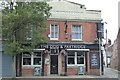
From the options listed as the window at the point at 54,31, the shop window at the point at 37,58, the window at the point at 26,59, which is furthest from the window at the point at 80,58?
the window at the point at 26,59

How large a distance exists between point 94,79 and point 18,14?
9868mm

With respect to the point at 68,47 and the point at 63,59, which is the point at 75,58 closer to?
the point at 63,59

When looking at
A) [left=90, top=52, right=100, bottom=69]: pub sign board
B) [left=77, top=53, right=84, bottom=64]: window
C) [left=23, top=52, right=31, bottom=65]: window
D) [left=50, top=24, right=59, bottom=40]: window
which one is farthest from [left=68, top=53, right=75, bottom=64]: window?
[left=23, top=52, right=31, bottom=65]: window

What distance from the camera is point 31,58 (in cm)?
3556

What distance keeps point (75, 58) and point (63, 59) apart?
1.44 m

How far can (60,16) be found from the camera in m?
36.4

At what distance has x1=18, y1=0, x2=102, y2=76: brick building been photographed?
1398 inches

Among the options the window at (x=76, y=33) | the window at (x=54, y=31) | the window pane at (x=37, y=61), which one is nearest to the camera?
the window pane at (x=37, y=61)

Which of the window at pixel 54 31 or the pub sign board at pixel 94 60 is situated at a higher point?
the window at pixel 54 31

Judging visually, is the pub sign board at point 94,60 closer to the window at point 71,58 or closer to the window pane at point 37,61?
the window at point 71,58

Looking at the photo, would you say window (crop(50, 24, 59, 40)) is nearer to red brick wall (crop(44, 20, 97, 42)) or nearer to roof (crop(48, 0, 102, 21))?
red brick wall (crop(44, 20, 97, 42))

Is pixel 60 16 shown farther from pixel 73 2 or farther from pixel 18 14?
pixel 18 14

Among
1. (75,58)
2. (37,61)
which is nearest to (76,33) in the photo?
(75,58)

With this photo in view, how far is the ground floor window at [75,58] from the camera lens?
36.2 metres
